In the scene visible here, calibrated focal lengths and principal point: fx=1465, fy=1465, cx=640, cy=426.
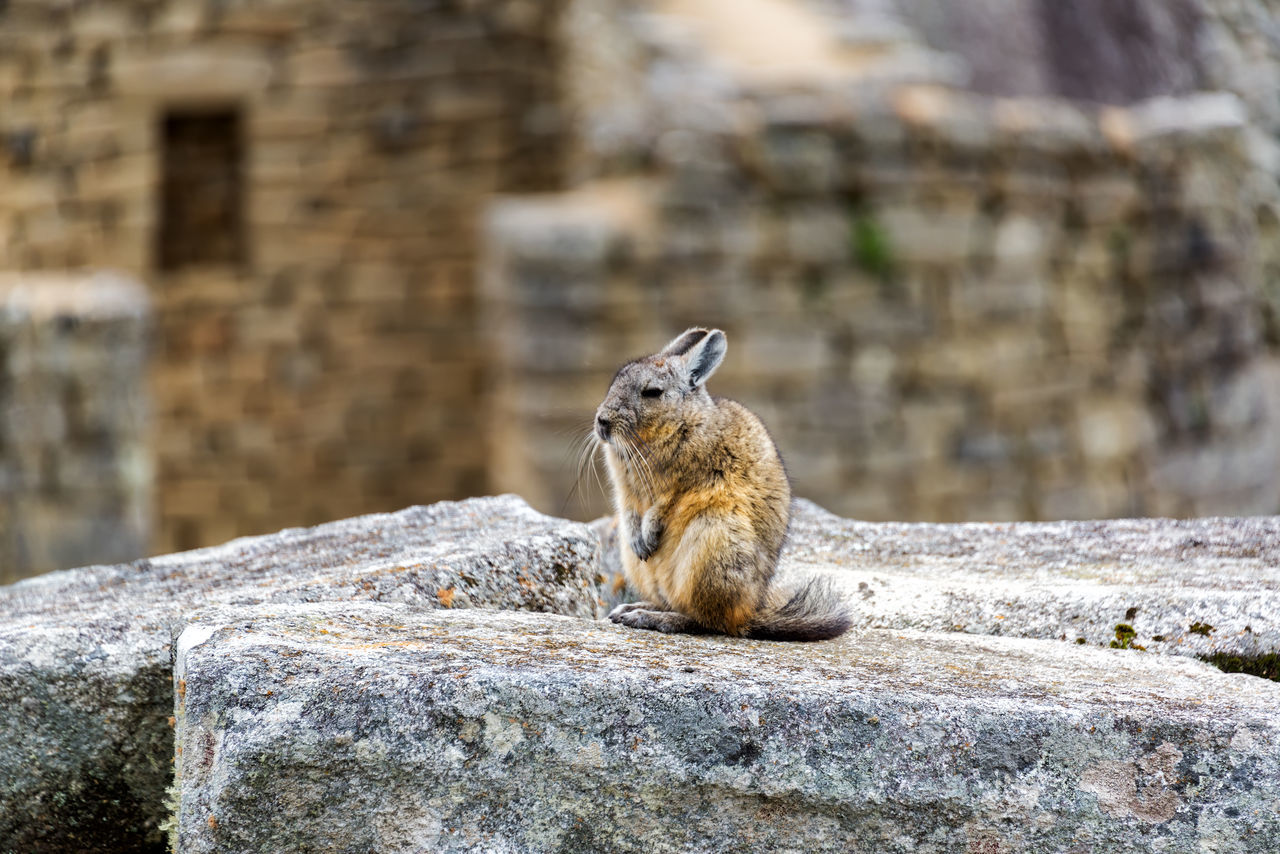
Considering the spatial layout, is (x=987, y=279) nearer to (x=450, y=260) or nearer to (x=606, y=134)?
(x=606, y=134)

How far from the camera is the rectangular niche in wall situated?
520 inches

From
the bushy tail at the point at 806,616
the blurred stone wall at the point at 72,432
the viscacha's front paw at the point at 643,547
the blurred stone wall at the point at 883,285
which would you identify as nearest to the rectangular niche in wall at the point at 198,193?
the blurred stone wall at the point at 883,285

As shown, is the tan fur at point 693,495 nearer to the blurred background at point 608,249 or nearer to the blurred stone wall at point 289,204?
the blurred background at point 608,249

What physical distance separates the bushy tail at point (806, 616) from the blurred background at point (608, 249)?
5005 millimetres

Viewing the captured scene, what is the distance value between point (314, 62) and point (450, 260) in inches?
81.1

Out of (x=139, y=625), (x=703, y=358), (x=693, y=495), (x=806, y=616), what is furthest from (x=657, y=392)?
(x=139, y=625)

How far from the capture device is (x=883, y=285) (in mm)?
9797

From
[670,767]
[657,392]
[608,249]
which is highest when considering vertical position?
[608,249]

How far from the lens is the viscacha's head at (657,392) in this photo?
3354mm

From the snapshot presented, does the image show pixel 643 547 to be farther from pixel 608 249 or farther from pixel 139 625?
pixel 608 249

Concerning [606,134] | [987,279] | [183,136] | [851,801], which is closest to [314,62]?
[183,136]

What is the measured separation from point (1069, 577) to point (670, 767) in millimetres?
1543

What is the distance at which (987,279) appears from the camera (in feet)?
33.2

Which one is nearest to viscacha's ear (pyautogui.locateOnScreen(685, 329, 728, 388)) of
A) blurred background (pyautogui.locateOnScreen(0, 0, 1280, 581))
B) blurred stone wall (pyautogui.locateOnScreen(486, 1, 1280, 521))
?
blurred background (pyautogui.locateOnScreen(0, 0, 1280, 581))
